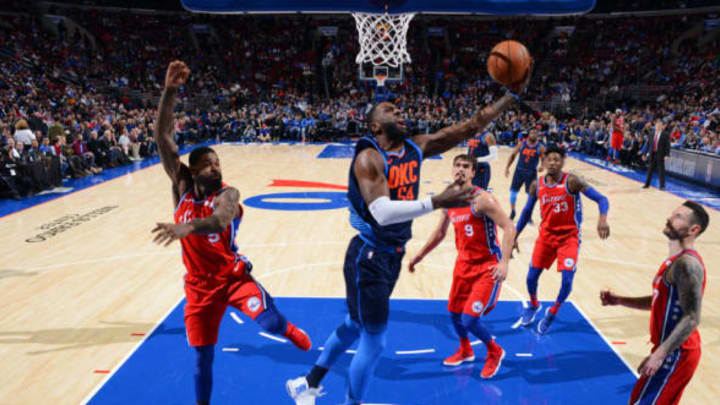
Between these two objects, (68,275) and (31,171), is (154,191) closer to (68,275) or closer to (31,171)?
(31,171)

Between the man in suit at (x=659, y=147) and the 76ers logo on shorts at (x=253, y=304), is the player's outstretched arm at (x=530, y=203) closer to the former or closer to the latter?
the 76ers logo on shorts at (x=253, y=304)

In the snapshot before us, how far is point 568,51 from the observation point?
3095 cm

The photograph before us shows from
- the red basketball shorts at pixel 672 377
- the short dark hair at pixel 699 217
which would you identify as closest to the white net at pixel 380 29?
the short dark hair at pixel 699 217

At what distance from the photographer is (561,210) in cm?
479

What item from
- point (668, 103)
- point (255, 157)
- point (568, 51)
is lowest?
point (255, 157)

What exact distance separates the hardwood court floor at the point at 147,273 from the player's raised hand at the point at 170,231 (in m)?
1.90

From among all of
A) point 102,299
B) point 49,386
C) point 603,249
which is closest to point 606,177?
point 603,249

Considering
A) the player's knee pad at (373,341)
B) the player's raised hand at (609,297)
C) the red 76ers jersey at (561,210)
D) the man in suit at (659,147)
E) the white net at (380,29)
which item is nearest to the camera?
the player's raised hand at (609,297)

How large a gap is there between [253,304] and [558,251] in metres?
2.84

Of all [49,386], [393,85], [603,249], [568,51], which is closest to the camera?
[49,386]

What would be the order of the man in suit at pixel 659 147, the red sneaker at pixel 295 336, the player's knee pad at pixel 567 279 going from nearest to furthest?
the red sneaker at pixel 295 336 → the player's knee pad at pixel 567 279 → the man in suit at pixel 659 147

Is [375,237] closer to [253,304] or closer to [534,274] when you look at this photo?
[253,304]

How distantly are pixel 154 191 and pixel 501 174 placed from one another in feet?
30.2

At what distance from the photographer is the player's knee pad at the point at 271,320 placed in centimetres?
350
